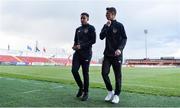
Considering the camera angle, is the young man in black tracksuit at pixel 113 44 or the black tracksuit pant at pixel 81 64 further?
the black tracksuit pant at pixel 81 64

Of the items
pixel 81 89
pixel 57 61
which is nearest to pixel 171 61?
pixel 57 61

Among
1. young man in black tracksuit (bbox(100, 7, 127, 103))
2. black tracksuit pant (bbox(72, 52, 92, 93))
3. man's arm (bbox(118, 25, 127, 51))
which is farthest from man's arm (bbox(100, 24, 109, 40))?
black tracksuit pant (bbox(72, 52, 92, 93))

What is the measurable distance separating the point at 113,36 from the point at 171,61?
3965 inches

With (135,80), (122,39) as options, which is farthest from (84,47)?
(135,80)

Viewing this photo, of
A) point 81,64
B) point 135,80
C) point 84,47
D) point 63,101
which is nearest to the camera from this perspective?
point 63,101

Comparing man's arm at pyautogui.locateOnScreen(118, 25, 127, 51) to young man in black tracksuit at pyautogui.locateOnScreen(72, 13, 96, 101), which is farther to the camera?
young man in black tracksuit at pyautogui.locateOnScreen(72, 13, 96, 101)

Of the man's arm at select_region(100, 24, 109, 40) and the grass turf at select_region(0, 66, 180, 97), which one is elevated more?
the man's arm at select_region(100, 24, 109, 40)

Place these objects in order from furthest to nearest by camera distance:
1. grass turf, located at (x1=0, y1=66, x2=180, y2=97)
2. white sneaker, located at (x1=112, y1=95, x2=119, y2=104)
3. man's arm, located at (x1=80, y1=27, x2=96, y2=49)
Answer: grass turf, located at (x1=0, y1=66, x2=180, y2=97), man's arm, located at (x1=80, y1=27, x2=96, y2=49), white sneaker, located at (x1=112, y1=95, x2=119, y2=104)

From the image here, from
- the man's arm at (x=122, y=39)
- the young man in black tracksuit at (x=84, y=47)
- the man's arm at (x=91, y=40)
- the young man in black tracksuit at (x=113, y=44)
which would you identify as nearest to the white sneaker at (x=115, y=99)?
the young man in black tracksuit at (x=113, y=44)

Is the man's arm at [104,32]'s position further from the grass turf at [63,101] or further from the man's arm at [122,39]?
the grass turf at [63,101]

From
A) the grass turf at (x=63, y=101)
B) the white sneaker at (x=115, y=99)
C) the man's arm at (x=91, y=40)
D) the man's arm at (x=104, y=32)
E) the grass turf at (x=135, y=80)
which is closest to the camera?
the grass turf at (x=63, y=101)

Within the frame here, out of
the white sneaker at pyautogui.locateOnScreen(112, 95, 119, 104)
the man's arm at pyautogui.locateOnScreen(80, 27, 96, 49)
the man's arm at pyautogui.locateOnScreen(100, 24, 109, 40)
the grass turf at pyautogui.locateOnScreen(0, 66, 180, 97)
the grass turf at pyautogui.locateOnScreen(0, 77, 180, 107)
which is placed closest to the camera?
the grass turf at pyautogui.locateOnScreen(0, 77, 180, 107)

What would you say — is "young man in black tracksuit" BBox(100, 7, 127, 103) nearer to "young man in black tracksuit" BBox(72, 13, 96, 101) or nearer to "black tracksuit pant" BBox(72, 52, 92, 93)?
"young man in black tracksuit" BBox(72, 13, 96, 101)

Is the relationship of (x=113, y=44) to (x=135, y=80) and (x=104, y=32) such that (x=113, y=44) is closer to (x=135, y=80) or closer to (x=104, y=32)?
(x=104, y=32)
